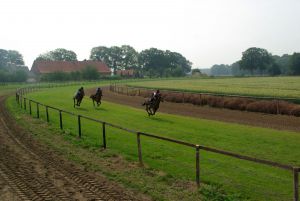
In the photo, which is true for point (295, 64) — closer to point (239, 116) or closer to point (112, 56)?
point (112, 56)

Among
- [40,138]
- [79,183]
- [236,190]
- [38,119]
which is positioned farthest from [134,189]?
[38,119]

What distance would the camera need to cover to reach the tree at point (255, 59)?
149750mm

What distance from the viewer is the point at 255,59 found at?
15050 cm

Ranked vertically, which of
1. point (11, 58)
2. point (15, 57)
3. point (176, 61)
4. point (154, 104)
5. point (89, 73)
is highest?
point (15, 57)

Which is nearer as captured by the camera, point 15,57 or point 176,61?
point 176,61

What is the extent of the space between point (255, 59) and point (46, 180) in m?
148

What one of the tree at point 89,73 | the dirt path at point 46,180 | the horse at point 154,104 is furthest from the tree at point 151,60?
the dirt path at point 46,180

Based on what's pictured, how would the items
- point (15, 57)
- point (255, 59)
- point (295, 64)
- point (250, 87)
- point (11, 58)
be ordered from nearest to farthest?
point (250, 87) < point (295, 64) < point (255, 59) < point (11, 58) < point (15, 57)

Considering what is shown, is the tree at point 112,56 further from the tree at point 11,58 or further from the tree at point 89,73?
the tree at point 89,73

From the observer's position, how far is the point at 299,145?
14.4 meters

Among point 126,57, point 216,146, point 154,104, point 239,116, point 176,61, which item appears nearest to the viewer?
point 216,146

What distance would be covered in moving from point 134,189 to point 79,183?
4.80ft

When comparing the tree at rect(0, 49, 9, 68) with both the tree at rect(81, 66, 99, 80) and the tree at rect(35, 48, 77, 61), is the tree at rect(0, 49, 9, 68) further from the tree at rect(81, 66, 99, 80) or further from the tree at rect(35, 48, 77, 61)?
the tree at rect(81, 66, 99, 80)

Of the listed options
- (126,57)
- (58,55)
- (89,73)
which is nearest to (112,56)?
(126,57)
